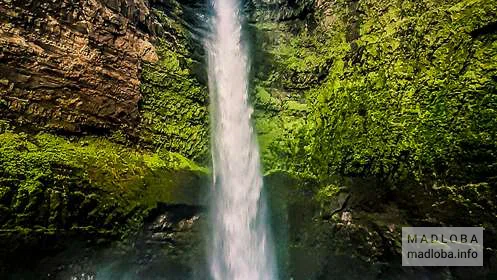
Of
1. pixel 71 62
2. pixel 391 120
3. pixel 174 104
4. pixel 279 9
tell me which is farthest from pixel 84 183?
pixel 279 9

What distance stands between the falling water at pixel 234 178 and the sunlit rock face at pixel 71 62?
5.96 feet

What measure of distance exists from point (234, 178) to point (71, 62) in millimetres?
3564

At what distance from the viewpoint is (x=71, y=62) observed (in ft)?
18.9

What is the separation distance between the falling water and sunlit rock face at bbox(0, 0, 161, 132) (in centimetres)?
182

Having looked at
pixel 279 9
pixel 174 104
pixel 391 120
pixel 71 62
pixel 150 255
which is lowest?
pixel 150 255

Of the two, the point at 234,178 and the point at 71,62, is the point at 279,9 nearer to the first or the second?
the point at 234,178

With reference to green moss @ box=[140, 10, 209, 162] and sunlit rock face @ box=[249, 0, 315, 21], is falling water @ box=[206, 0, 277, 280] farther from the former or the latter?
sunlit rock face @ box=[249, 0, 315, 21]

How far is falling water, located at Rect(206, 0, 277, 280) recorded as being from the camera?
6.37 metres

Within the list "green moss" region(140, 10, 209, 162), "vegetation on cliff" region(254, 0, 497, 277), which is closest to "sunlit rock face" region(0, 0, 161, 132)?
"green moss" region(140, 10, 209, 162)

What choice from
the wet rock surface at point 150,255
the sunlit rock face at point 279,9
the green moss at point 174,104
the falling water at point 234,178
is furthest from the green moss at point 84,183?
the sunlit rock face at point 279,9

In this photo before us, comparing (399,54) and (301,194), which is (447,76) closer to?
(399,54)

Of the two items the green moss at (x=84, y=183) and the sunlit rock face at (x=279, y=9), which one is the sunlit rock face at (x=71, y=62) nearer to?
the green moss at (x=84, y=183)

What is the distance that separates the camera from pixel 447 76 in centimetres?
524

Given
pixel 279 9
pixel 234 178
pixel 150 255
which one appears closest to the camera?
pixel 150 255
